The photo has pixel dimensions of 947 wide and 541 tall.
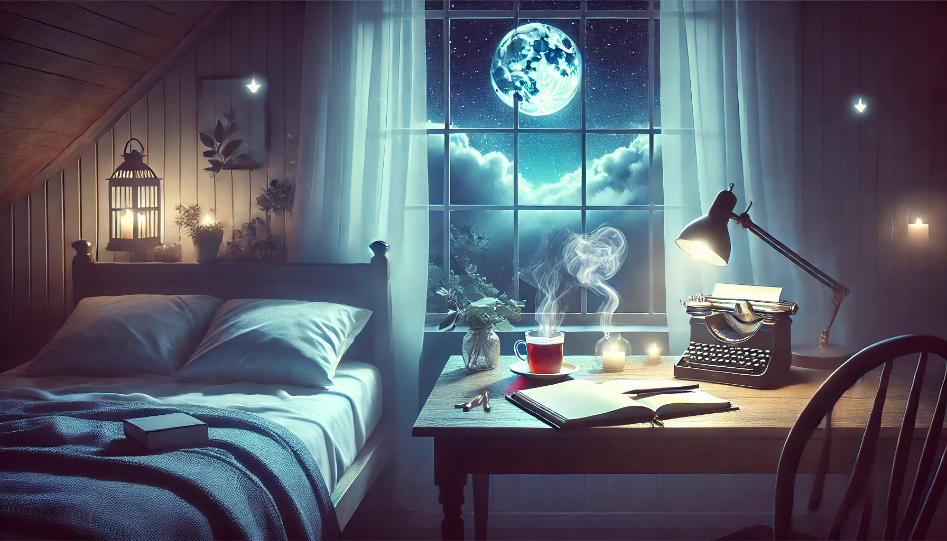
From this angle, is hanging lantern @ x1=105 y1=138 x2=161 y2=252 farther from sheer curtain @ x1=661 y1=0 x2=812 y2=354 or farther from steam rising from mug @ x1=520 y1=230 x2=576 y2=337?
sheer curtain @ x1=661 y1=0 x2=812 y2=354

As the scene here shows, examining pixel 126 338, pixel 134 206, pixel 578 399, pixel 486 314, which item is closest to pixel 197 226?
pixel 134 206

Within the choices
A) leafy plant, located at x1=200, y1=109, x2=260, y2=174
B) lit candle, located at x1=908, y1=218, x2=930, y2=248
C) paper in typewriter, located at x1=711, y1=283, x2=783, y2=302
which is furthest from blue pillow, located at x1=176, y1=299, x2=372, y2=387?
lit candle, located at x1=908, y1=218, x2=930, y2=248

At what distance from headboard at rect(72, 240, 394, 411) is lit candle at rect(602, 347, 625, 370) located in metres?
0.91

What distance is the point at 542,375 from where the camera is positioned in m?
1.86

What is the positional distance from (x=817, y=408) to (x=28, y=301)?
10.2 feet

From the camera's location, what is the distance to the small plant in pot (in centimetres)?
257

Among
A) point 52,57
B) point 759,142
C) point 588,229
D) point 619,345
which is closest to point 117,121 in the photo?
point 52,57

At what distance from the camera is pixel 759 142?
2467 mm

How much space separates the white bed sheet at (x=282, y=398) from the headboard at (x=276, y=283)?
274mm

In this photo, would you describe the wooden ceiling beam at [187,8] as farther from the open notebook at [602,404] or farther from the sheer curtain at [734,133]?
the open notebook at [602,404]

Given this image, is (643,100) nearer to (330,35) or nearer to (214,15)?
(330,35)

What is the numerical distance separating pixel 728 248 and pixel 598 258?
1038 millimetres

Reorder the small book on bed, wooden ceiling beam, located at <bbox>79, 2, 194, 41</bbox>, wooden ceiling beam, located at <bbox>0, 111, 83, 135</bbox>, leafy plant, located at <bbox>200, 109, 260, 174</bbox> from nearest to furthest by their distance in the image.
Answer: the small book on bed → wooden ceiling beam, located at <bbox>79, 2, 194, 41</bbox> → wooden ceiling beam, located at <bbox>0, 111, 83, 135</bbox> → leafy plant, located at <bbox>200, 109, 260, 174</bbox>

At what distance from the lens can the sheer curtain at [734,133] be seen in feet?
8.04
